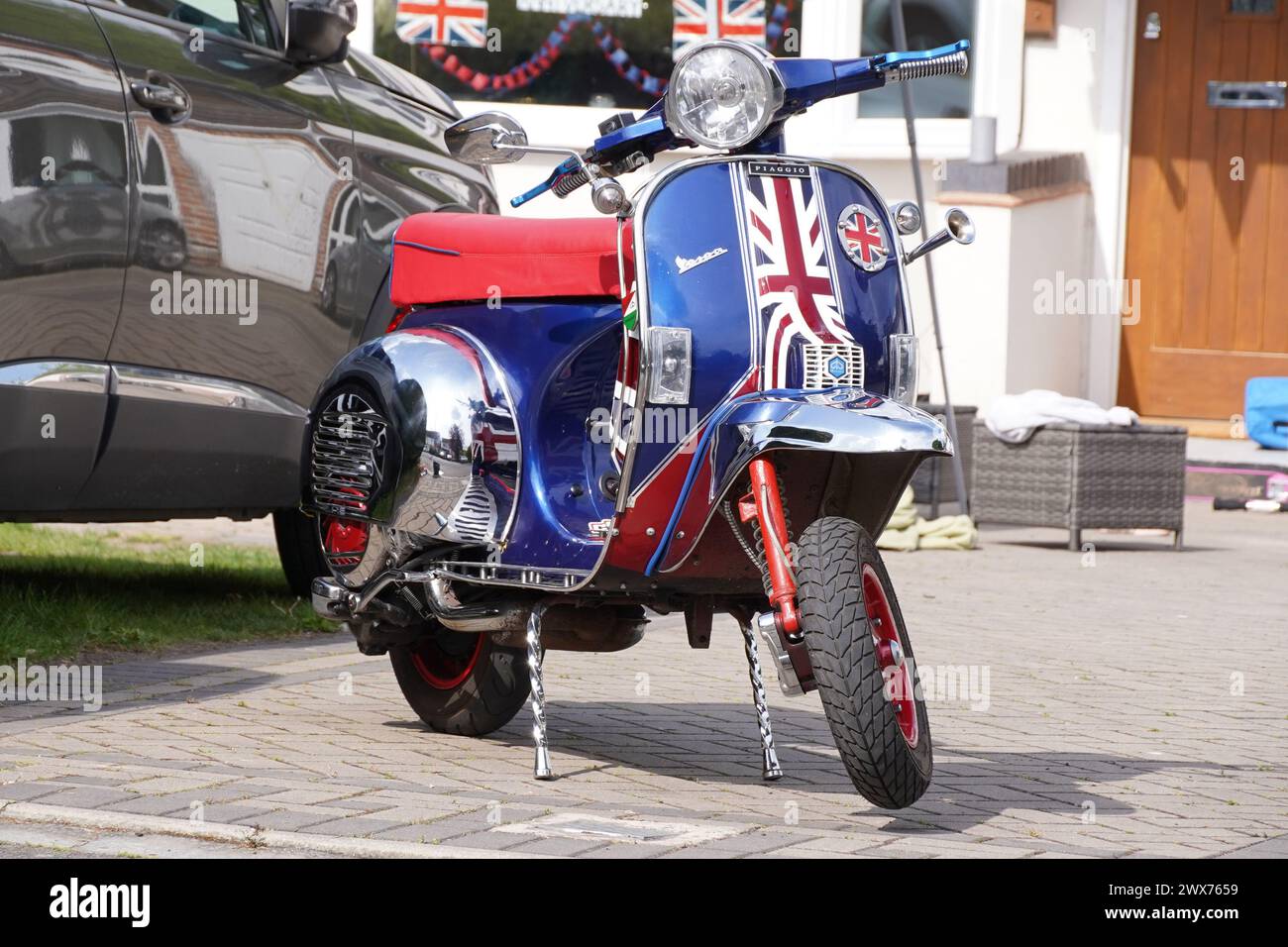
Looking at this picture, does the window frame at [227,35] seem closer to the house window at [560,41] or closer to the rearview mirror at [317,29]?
the rearview mirror at [317,29]

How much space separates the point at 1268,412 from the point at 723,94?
349 inches

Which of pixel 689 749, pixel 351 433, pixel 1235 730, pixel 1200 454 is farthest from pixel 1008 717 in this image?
pixel 1200 454

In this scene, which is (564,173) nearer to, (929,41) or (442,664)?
(442,664)

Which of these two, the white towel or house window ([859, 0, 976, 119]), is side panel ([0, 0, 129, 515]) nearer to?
the white towel

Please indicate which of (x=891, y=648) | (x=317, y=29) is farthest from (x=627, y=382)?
(x=317, y=29)

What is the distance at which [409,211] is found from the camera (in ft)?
23.2

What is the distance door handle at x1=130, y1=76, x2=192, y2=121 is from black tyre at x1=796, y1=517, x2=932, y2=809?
107 inches

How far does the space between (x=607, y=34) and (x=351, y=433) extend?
30.3 feet

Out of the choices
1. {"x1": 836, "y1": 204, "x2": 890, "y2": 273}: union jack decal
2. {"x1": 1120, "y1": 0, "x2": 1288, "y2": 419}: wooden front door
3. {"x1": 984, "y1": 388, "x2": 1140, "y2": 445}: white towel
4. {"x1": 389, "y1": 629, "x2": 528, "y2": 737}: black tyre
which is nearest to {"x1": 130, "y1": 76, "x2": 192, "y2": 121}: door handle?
{"x1": 389, "y1": 629, "x2": 528, "y2": 737}: black tyre

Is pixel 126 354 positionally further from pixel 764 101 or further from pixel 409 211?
pixel 764 101

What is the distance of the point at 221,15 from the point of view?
21.5 ft

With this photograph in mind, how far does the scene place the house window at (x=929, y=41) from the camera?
1375 centimetres

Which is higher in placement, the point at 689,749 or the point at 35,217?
the point at 35,217

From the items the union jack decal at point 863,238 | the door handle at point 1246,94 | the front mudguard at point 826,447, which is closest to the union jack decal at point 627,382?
the front mudguard at point 826,447
